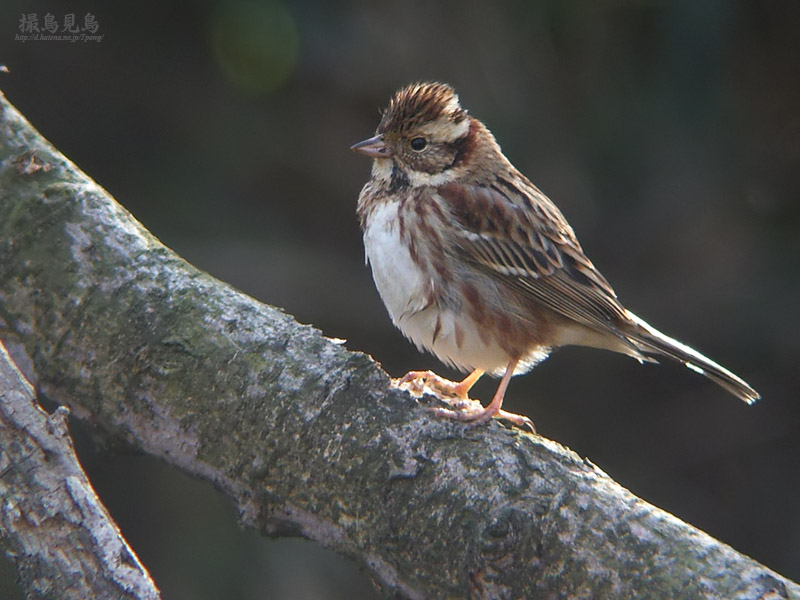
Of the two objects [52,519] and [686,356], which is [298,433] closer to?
[52,519]

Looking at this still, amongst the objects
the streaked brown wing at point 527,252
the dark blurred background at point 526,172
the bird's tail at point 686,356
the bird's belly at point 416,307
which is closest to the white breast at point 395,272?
the bird's belly at point 416,307

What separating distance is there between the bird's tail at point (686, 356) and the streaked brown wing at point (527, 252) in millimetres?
84

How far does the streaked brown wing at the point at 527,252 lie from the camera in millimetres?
3717

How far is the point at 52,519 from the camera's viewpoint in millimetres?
2266

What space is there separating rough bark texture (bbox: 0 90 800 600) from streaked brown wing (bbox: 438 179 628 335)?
0.99 meters

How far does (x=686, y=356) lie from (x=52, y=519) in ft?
7.97

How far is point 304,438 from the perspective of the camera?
9.04ft

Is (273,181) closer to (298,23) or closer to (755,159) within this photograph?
(298,23)

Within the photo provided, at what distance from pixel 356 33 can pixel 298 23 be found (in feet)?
1.43

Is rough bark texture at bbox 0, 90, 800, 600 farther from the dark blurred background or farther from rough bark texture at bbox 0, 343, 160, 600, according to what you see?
the dark blurred background

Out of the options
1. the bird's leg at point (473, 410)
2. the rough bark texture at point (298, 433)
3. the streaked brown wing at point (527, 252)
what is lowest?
the rough bark texture at point (298, 433)

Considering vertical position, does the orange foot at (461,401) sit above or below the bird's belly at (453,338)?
below

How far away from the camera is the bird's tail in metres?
3.70

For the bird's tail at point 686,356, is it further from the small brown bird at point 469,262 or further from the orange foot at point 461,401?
the orange foot at point 461,401
